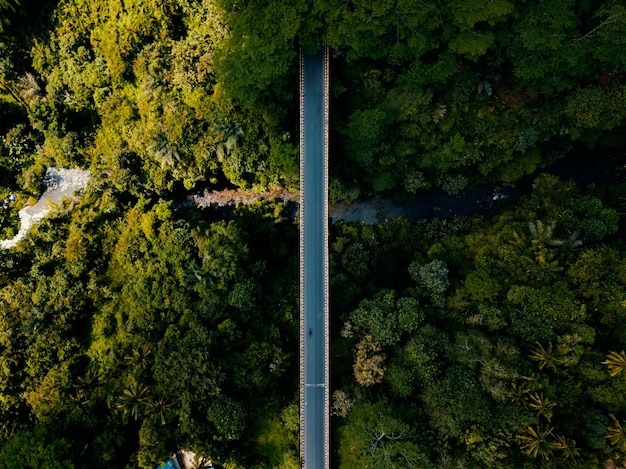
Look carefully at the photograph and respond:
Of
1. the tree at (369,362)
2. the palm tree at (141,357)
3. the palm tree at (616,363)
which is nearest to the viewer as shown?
the palm tree at (616,363)

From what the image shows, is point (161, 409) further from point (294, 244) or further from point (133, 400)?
point (294, 244)

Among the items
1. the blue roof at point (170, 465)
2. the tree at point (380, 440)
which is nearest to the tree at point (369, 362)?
the tree at point (380, 440)

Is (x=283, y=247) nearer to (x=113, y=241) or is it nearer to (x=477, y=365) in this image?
(x=113, y=241)

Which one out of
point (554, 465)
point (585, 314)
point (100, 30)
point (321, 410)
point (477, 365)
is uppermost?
point (100, 30)

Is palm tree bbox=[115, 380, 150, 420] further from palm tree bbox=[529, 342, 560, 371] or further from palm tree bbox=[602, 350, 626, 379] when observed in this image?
palm tree bbox=[602, 350, 626, 379]

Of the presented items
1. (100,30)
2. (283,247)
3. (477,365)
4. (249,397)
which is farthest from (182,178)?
(477,365)

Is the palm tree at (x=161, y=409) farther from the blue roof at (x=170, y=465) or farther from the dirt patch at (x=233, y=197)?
the dirt patch at (x=233, y=197)

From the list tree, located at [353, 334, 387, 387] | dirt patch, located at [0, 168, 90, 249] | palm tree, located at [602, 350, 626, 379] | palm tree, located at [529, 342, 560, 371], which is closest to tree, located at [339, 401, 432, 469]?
tree, located at [353, 334, 387, 387]
